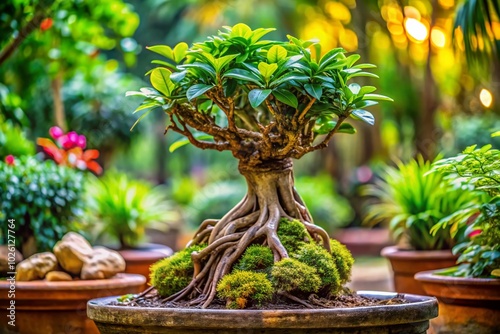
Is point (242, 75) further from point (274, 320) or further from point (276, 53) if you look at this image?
point (274, 320)

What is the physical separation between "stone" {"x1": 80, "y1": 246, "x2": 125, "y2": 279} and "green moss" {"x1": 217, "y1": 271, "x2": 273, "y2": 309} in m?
1.80

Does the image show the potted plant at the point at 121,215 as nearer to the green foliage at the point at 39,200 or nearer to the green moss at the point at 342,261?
the green foliage at the point at 39,200

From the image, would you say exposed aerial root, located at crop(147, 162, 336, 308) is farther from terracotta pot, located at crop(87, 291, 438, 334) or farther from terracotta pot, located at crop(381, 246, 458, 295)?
terracotta pot, located at crop(381, 246, 458, 295)

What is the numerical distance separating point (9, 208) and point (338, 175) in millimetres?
16404

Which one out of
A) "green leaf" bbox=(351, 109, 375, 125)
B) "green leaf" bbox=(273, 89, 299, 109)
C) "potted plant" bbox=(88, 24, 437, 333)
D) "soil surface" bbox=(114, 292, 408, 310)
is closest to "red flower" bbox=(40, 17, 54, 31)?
"potted plant" bbox=(88, 24, 437, 333)

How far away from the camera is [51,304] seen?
16.4 feet

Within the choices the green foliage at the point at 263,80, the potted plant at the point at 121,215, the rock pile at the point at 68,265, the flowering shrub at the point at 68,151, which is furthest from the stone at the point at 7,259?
the green foliage at the point at 263,80

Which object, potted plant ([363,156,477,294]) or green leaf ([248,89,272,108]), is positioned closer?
green leaf ([248,89,272,108])

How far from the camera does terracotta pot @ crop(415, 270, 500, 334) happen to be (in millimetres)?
4715

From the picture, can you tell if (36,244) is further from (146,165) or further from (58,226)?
(146,165)

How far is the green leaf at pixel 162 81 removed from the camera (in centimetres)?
386

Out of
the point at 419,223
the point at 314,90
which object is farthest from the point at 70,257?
the point at 419,223

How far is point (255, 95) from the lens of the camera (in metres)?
3.59

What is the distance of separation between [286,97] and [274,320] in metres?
1.04
